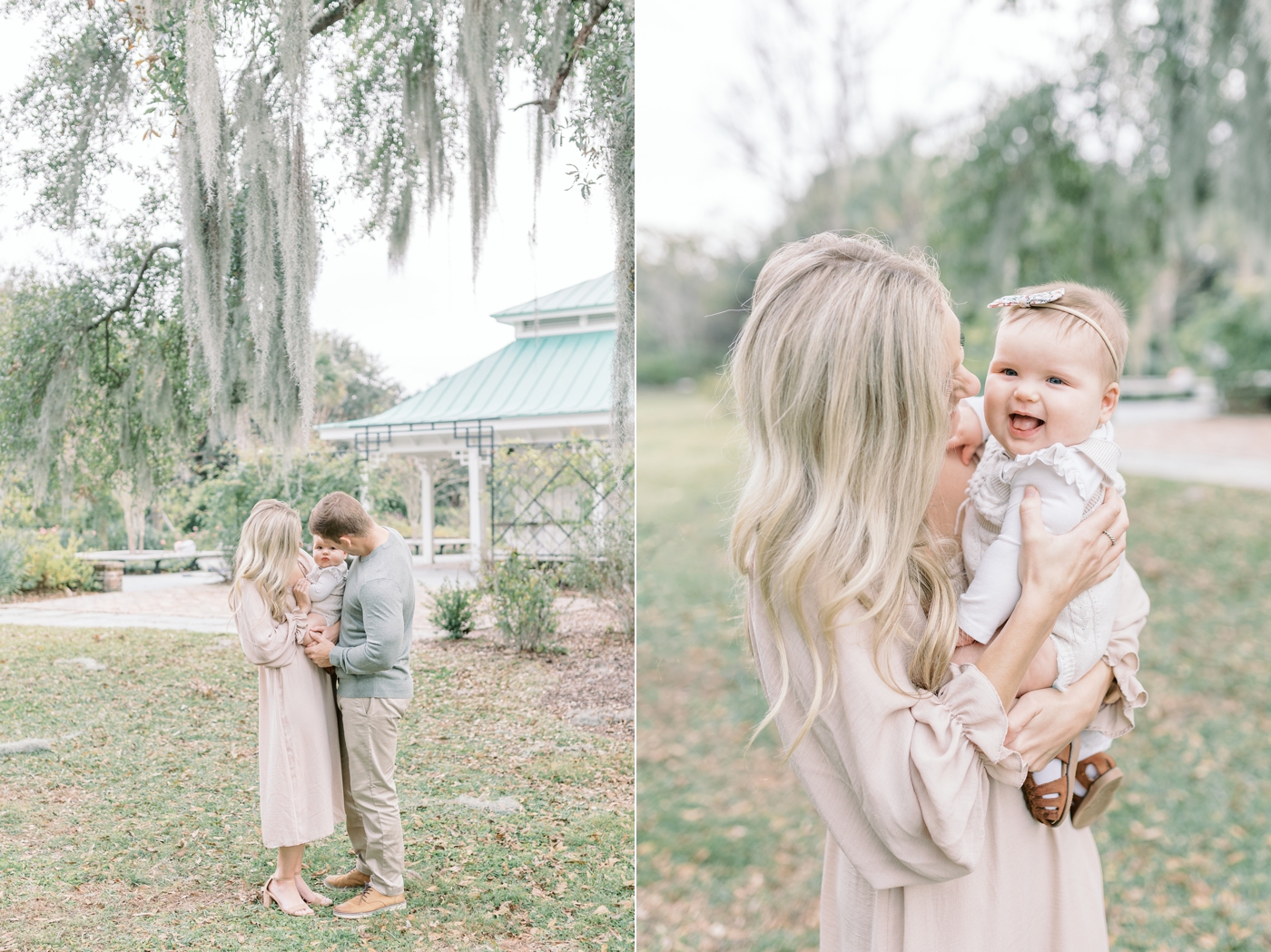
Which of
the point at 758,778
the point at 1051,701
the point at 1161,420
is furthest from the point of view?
the point at 1161,420

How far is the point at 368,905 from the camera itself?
6.65ft

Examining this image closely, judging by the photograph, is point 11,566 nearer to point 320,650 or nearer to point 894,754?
point 320,650

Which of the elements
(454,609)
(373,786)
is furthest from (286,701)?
(454,609)

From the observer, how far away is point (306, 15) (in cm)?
198

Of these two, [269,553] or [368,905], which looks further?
[368,905]

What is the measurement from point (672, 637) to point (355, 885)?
442 cm

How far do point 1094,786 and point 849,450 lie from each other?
2.13 ft

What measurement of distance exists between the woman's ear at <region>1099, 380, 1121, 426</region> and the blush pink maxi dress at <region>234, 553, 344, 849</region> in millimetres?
1480

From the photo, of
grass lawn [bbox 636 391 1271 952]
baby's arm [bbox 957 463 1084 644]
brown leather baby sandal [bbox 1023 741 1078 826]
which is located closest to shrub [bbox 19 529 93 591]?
grass lawn [bbox 636 391 1271 952]

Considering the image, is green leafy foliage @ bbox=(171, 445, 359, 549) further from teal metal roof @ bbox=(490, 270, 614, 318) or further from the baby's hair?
the baby's hair

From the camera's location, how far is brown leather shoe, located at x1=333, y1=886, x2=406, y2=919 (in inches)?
79.2

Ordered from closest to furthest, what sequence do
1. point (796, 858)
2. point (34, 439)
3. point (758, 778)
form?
point (34, 439)
point (796, 858)
point (758, 778)

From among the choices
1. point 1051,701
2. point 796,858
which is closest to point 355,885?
point 1051,701

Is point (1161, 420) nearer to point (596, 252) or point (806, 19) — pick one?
point (806, 19)
